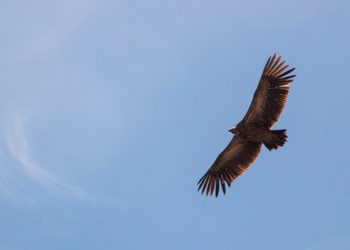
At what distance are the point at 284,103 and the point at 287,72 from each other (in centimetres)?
138

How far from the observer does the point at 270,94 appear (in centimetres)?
2831

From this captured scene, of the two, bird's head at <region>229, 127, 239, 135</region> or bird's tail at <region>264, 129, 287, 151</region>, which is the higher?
bird's head at <region>229, 127, 239, 135</region>

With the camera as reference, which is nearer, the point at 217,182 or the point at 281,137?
the point at 281,137

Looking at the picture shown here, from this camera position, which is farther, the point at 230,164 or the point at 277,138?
the point at 230,164

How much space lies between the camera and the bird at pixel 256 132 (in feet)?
92.2

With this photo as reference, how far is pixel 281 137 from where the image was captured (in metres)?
27.9

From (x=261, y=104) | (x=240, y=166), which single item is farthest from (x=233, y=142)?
(x=261, y=104)

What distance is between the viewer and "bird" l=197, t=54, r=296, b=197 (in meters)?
28.1

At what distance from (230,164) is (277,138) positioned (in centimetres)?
406

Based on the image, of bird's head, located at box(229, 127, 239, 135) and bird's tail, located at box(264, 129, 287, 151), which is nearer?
bird's tail, located at box(264, 129, 287, 151)

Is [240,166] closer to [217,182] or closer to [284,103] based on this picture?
[217,182]

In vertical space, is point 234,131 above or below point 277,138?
above

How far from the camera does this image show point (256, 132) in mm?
29141

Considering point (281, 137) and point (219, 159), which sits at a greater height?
point (219, 159)
